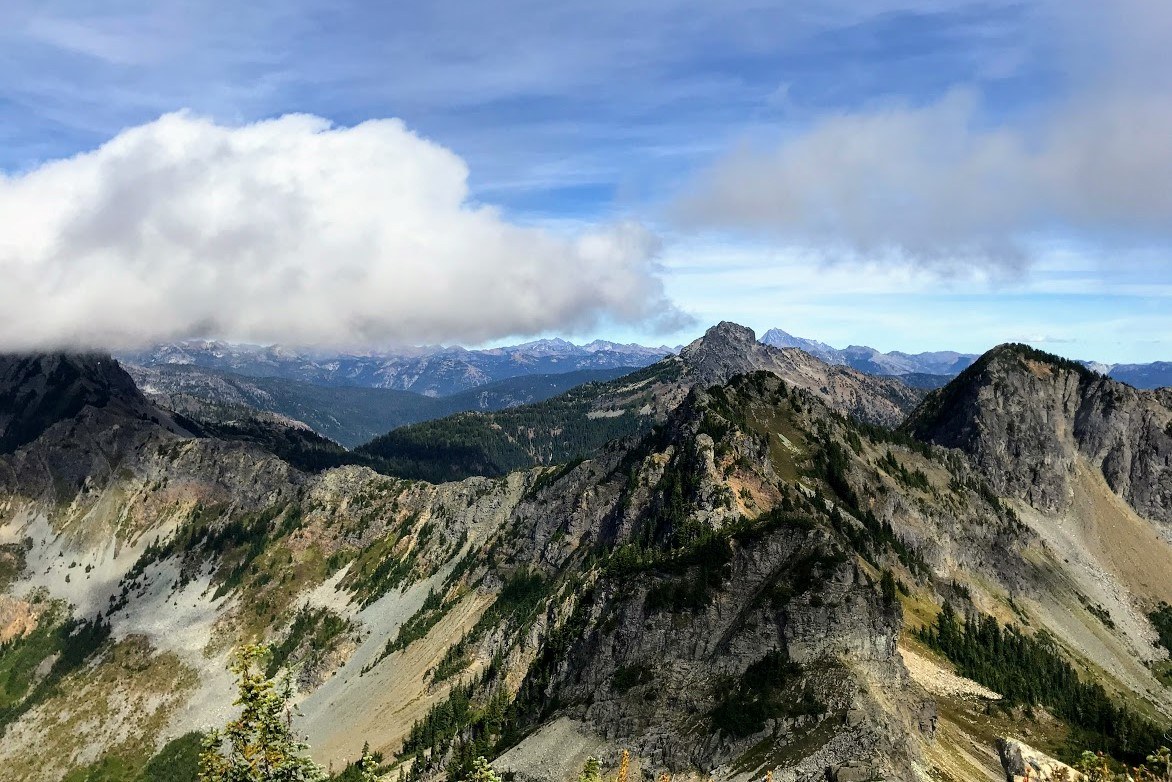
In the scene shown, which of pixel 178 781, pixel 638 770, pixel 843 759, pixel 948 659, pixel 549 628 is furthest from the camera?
pixel 178 781

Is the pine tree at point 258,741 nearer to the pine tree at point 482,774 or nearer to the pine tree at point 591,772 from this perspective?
the pine tree at point 482,774

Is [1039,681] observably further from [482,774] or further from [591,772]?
[482,774]

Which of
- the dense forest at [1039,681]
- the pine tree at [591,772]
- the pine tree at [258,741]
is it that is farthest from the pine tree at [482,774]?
the dense forest at [1039,681]

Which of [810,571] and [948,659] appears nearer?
[810,571]

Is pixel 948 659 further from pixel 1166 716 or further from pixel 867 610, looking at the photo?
pixel 1166 716

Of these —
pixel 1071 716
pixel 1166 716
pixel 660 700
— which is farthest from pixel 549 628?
pixel 1166 716

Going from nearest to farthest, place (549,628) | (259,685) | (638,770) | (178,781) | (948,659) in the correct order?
(259,685)
(638,770)
(948,659)
(549,628)
(178,781)

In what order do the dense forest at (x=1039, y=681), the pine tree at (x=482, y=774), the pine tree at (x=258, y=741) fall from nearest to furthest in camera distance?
the pine tree at (x=482, y=774) → the pine tree at (x=258, y=741) → the dense forest at (x=1039, y=681)

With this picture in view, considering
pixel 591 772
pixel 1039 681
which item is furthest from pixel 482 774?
pixel 1039 681
